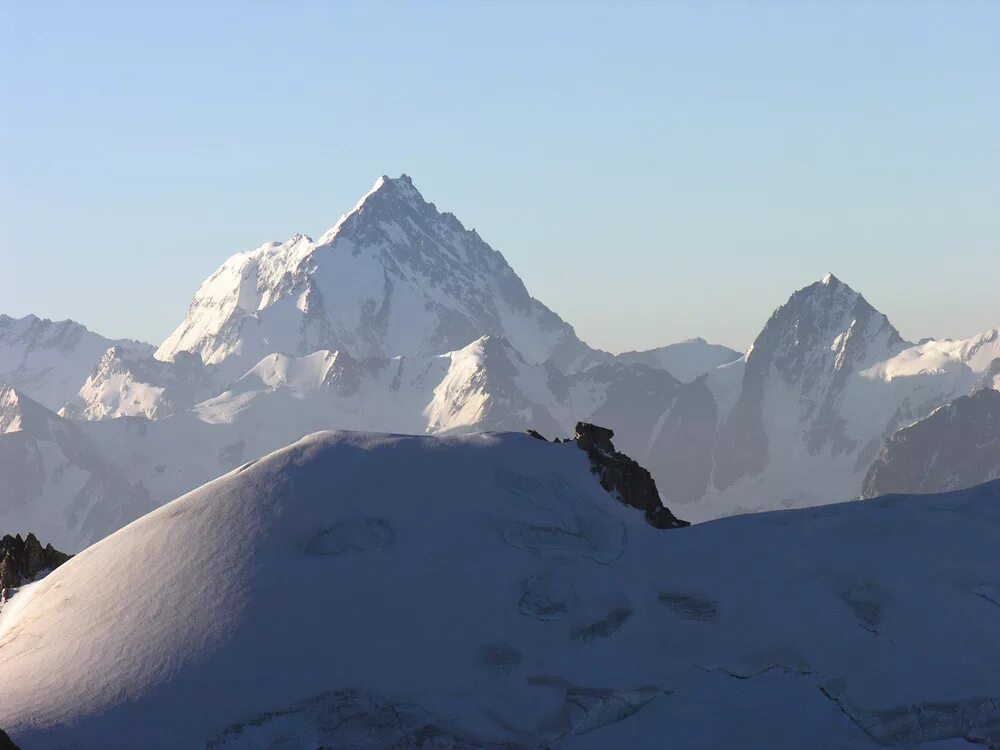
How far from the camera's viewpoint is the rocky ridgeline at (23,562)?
109 m

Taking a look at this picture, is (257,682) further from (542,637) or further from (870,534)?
(870,534)

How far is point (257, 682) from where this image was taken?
80.6 meters

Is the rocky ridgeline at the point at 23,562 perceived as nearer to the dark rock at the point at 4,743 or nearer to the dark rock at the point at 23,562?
the dark rock at the point at 23,562

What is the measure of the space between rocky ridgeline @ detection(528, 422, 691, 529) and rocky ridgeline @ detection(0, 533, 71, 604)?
35.0 m

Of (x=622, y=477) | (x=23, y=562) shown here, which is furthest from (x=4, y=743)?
(x=622, y=477)

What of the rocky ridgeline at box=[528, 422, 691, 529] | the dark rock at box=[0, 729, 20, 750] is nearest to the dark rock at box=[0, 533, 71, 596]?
the rocky ridgeline at box=[528, 422, 691, 529]

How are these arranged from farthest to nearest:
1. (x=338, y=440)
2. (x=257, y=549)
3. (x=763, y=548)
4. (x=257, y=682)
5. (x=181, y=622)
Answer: (x=338, y=440)
(x=763, y=548)
(x=257, y=549)
(x=181, y=622)
(x=257, y=682)

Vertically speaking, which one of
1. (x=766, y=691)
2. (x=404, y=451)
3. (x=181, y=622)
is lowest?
(x=766, y=691)

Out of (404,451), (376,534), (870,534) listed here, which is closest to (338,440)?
(404,451)

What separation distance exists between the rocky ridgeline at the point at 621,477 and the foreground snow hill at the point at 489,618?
407 centimetres

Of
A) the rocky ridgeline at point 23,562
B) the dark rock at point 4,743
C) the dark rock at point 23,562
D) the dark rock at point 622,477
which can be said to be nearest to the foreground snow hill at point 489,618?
the dark rock at point 622,477

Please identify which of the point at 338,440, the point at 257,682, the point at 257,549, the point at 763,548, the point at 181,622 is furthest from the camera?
the point at 338,440

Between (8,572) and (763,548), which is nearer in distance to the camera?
(763,548)

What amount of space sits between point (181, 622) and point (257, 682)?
7.94 metres
